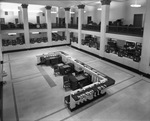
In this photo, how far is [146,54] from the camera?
32.2 ft

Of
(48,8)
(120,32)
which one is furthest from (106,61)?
(48,8)

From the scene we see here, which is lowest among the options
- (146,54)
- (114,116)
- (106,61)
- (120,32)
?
(114,116)

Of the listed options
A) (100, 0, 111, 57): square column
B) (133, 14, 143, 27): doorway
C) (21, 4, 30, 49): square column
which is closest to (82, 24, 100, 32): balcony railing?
(100, 0, 111, 57): square column

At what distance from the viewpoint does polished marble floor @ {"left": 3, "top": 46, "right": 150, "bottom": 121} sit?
236 inches

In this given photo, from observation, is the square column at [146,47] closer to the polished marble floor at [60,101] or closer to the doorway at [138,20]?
the polished marble floor at [60,101]

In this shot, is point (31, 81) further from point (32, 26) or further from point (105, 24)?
point (32, 26)

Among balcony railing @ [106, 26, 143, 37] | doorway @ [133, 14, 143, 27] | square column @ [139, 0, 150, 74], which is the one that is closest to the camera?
square column @ [139, 0, 150, 74]

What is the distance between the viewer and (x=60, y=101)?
7164mm

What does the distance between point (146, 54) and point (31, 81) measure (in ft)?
30.8

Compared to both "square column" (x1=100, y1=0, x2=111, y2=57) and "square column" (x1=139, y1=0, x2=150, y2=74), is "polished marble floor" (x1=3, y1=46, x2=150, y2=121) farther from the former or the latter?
"square column" (x1=100, y1=0, x2=111, y2=57)

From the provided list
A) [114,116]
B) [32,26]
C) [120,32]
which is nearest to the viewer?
[114,116]

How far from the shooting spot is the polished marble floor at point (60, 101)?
6000 millimetres

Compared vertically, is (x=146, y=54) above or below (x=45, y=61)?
above

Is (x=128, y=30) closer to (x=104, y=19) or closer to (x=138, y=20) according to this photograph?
(x=104, y=19)
